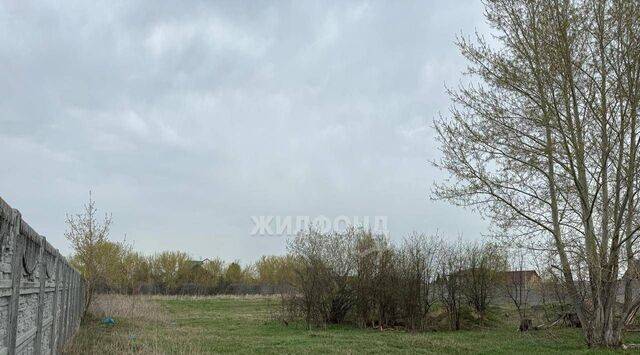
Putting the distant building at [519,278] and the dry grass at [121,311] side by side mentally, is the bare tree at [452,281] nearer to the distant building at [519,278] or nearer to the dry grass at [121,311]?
the distant building at [519,278]

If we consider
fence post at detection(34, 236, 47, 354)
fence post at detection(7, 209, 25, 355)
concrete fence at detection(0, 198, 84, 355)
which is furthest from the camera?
fence post at detection(34, 236, 47, 354)

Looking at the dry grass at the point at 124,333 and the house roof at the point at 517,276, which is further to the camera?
the house roof at the point at 517,276

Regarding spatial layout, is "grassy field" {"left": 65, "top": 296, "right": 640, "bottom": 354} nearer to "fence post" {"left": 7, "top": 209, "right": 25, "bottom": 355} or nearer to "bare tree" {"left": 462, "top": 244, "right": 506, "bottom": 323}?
"bare tree" {"left": 462, "top": 244, "right": 506, "bottom": 323}

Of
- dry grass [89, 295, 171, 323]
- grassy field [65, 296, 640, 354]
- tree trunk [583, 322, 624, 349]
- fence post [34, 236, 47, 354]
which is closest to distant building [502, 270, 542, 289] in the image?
grassy field [65, 296, 640, 354]

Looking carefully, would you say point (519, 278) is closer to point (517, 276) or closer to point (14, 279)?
point (517, 276)

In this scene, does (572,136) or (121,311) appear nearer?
(572,136)

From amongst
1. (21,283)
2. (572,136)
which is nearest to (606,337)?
(572,136)

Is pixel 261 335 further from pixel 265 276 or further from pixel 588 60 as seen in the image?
pixel 265 276

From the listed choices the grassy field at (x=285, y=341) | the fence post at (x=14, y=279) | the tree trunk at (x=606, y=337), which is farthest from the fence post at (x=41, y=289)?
the tree trunk at (x=606, y=337)

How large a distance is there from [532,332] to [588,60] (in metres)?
9.25

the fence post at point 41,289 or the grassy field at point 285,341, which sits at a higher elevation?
the fence post at point 41,289

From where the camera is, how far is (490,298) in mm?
21109

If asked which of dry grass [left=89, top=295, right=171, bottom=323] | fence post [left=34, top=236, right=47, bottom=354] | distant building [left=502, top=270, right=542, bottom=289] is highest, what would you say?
fence post [left=34, top=236, right=47, bottom=354]

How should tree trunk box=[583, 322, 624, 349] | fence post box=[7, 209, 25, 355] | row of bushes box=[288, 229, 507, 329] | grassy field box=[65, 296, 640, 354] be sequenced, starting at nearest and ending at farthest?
fence post box=[7, 209, 25, 355] < grassy field box=[65, 296, 640, 354] < tree trunk box=[583, 322, 624, 349] < row of bushes box=[288, 229, 507, 329]
